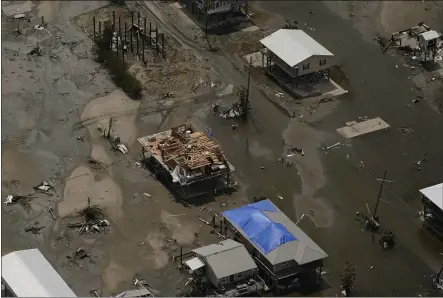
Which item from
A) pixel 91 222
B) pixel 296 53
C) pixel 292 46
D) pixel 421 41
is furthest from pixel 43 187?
pixel 421 41

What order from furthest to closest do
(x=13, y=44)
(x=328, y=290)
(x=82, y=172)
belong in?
(x=13, y=44), (x=82, y=172), (x=328, y=290)

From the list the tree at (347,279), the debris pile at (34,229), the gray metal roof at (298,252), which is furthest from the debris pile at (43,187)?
the tree at (347,279)

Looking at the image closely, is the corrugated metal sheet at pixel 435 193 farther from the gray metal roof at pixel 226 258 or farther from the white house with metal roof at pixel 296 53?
the white house with metal roof at pixel 296 53

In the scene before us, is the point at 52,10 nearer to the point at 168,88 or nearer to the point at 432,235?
the point at 168,88

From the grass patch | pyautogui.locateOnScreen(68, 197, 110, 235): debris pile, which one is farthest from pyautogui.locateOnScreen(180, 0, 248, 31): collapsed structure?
pyautogui.locateOnScreen(68, 197, 110, 235): debris pile

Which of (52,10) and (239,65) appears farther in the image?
(52,10)

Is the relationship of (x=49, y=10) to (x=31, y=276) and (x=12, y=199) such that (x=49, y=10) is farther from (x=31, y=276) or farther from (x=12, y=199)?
(x=31, y=276)

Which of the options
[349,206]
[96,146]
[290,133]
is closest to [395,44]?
[290,133]
